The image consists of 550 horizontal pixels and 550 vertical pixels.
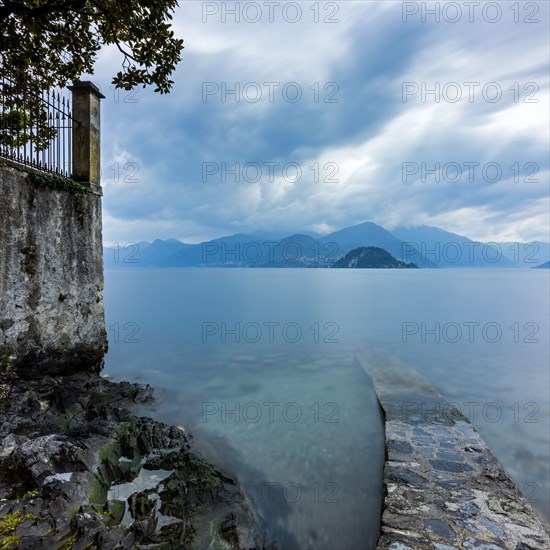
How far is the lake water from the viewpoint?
22.7ft

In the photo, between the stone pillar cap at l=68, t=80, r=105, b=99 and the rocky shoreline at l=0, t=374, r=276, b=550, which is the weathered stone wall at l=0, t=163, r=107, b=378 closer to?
the rocky shoreline at l=0, t=374, r=276, b=550

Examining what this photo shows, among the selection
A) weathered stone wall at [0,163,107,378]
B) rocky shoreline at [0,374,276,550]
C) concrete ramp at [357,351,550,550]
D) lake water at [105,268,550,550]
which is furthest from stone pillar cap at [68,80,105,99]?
concrete ramp at [357,351,550,550]

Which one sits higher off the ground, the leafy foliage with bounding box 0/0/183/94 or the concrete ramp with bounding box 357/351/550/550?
the leafy foliage with bounding box 0/0/183/94

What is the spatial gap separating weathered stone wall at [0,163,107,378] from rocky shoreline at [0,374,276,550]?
111 centimetres

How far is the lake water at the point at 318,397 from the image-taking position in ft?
22.7

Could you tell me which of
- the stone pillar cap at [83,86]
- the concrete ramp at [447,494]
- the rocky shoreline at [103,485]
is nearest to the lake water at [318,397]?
the concrete ramp at [447,494]

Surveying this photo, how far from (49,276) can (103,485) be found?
592cm

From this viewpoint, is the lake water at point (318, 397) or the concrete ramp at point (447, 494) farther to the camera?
the lake water at point (318, 397)

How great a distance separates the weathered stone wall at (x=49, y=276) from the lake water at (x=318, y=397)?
3.27 m

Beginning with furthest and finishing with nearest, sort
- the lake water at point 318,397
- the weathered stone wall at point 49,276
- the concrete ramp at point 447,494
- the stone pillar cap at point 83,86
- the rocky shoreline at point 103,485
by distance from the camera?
the stone pillar cap at point 83,86, the weathered stone wall at point 49,276, the lake water at point 318,397, the concrete ramp at point 447,494, the rocky shoreline at point 103,485

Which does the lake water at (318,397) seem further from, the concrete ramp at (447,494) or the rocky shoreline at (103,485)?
the rocky shoreline at (103,485)

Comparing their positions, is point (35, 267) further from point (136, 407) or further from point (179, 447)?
point (179, 447)

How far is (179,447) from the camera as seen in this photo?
792 cm

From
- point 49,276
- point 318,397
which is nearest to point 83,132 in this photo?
point 49,276
